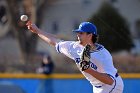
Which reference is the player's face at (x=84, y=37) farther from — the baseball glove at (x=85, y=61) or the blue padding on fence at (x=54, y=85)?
the blue padding on fence at (x=54, y=85)

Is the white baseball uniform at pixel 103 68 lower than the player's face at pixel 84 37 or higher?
lower

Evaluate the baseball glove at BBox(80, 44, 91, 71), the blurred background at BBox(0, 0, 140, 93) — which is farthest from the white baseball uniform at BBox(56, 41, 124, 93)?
the blurred background at BBox(0, 0, 140, 93)

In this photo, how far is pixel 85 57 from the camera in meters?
5.14

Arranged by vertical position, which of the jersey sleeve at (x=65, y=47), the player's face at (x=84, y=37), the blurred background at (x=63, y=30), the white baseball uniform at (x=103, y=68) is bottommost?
the blurred background at (x=63, y=30)

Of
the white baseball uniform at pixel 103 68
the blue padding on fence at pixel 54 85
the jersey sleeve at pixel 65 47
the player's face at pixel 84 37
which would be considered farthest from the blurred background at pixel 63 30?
the player's face at pixel 84 37

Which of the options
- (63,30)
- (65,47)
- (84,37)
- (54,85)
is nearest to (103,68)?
(84,37)

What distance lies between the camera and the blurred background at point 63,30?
17.0m

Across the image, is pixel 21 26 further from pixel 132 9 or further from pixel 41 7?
pixel 132 9

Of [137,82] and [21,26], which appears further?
[21,26]

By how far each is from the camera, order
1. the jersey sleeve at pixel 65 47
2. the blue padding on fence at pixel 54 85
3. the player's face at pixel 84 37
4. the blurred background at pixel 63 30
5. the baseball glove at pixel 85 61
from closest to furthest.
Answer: the baseball glove at pixel 85 61 → the player's face at pixel 84 37 → the jersey sleeve at pixel 65 47 → the blue padding on fence at pixel 54 85 → the blurred background at pixel 63 30

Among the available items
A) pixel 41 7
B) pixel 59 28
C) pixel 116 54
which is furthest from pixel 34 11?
pixel 59 28

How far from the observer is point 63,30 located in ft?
120

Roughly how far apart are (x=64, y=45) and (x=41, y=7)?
20654mm

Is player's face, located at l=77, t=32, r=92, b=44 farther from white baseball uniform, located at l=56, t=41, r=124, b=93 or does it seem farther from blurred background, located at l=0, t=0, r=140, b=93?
blurred background, located at l=0, t=0, r=140, b=93
